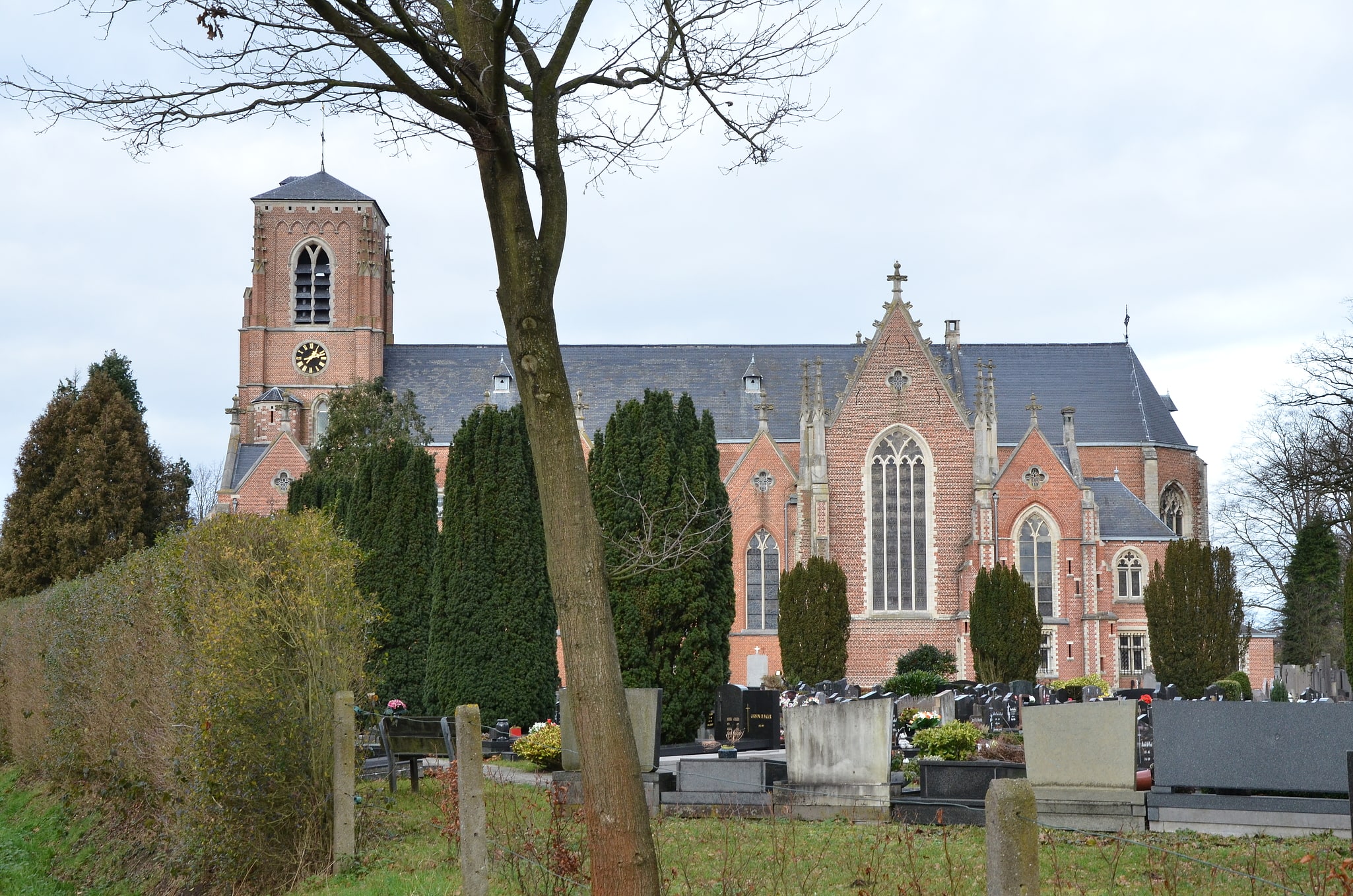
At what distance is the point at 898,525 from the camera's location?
132ft

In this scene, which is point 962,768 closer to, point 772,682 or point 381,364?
point 772,682

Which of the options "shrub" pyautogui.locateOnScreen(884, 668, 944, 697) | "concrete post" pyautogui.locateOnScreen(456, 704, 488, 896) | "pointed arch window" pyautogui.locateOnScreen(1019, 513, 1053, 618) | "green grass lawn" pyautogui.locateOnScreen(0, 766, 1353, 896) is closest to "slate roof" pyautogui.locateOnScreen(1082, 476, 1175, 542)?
"pointed arch window" pyautogui.locateOnScreen(1019, 513, 1053, 618)

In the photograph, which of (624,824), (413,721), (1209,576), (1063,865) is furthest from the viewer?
(1209,576)

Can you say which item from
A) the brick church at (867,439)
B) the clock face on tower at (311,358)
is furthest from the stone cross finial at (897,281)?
the clock face on tower at (311,358)

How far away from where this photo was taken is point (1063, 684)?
92.7ft

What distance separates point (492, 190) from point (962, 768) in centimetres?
775

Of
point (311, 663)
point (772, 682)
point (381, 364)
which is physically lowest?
point (772, 682)

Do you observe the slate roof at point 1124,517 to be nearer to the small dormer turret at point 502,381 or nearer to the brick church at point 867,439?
the brick church at point 867,439

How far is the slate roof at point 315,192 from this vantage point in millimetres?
50219

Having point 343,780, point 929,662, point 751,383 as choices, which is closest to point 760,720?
point 343,780

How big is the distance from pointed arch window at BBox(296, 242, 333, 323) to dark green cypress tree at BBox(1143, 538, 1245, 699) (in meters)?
33.4

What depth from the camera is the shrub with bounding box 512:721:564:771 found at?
53.3 feet

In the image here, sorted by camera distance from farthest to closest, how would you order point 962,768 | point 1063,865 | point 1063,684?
1. point 1063,684
2. point 962,768
3. point 1063,865

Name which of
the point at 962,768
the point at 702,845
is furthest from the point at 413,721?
the point at 962,768
